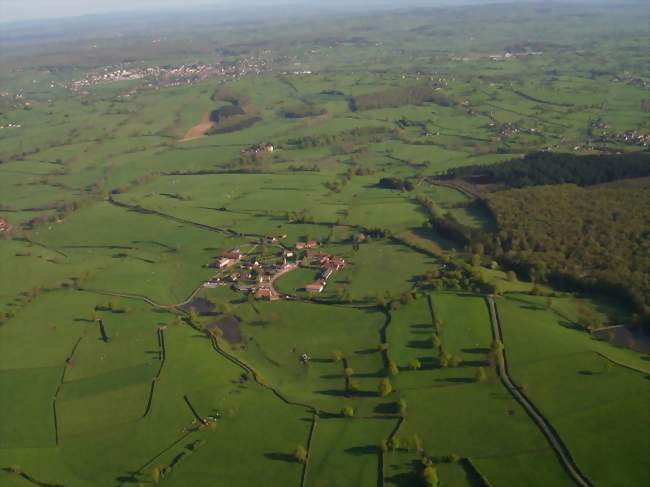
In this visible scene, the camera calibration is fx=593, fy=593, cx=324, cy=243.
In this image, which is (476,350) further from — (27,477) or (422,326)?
(27,477)

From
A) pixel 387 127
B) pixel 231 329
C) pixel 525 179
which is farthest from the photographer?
pixel 387 127

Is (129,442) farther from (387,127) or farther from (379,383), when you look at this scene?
(387,127)

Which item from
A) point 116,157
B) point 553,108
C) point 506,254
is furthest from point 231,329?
point 553,108

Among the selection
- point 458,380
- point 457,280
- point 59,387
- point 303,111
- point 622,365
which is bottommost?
point 59,387

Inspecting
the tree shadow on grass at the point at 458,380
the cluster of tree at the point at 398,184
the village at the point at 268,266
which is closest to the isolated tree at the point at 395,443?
the tree shadow on grass at the point at 458,380

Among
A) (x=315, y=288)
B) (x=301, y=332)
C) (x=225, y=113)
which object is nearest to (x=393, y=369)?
(x=301, y=332)

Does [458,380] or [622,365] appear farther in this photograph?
[458,380]

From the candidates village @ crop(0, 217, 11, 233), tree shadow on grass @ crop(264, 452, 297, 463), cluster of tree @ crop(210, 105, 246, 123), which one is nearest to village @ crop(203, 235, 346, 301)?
tree shadow on grass @ crop(264, 452, 297, 463)
